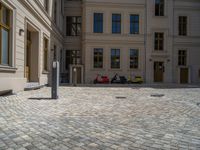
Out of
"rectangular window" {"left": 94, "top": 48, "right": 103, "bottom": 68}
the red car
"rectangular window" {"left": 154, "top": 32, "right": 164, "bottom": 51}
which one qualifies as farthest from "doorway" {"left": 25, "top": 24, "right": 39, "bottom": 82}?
"rectangular window" {"left": 154, "top": 32, "right": 164, "bottom": 51}

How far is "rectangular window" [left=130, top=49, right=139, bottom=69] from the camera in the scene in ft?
102

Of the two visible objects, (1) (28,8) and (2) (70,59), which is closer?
(1) (28,8)

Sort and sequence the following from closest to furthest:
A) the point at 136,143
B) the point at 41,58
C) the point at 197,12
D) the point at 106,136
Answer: the point at 136,143 → the point at 106,136 → the point at 41,58 → the point at 197,12

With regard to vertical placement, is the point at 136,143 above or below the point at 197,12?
below

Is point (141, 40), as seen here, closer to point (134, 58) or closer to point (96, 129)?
point (134, 58)

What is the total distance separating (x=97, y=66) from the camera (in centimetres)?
3058

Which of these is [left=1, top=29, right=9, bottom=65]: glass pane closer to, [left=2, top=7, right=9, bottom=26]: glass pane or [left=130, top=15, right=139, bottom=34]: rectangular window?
[left=2, top=7, right=9, bottom=26]: glass pane

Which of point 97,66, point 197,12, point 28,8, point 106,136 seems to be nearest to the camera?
point 106,136

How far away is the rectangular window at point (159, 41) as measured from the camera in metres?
31.7

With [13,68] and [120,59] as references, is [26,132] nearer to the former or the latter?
[13,68]

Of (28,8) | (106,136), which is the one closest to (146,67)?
(28,8)

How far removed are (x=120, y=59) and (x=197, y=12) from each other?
11228 mm

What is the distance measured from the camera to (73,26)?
33438mm

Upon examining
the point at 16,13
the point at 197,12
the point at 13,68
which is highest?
the point at 197,12
